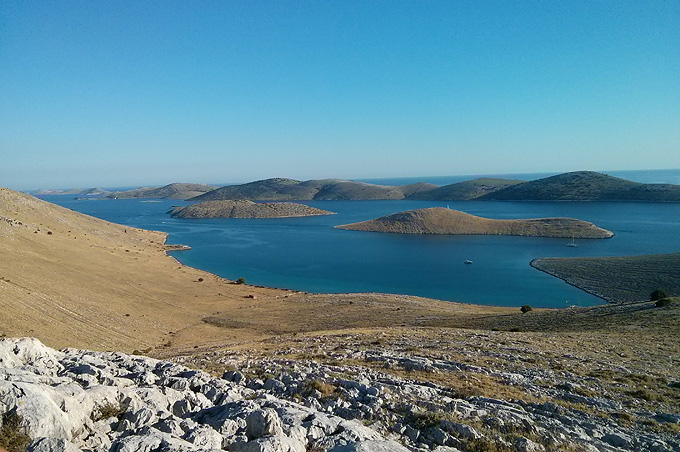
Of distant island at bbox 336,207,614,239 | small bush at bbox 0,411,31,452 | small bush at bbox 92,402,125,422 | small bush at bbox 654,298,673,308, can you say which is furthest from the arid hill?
distant island at bbox 336,207,614,239

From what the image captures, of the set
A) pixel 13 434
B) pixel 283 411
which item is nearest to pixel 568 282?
pixel 283 411

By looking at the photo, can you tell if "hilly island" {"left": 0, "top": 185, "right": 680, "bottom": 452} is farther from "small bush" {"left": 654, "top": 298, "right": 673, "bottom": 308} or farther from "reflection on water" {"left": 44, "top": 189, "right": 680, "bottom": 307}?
"reflection on water" {"left": 44, "top": 189, "right": 680, "bottom": 307}

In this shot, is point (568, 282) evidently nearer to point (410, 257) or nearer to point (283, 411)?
point (410, 257)

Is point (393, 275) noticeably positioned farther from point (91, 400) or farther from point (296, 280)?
point (91, 400)

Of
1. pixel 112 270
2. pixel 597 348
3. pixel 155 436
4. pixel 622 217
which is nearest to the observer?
pixel 155 436

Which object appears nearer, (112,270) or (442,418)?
(442,418)

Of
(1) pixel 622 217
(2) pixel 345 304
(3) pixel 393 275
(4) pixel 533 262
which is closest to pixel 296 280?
(3) pixel 393 275

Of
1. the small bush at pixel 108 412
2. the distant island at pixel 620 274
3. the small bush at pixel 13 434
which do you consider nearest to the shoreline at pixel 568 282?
the distant island at pixel 620 274

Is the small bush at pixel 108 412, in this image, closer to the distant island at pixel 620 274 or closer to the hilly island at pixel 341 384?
the hilly island at pixel 341 384
